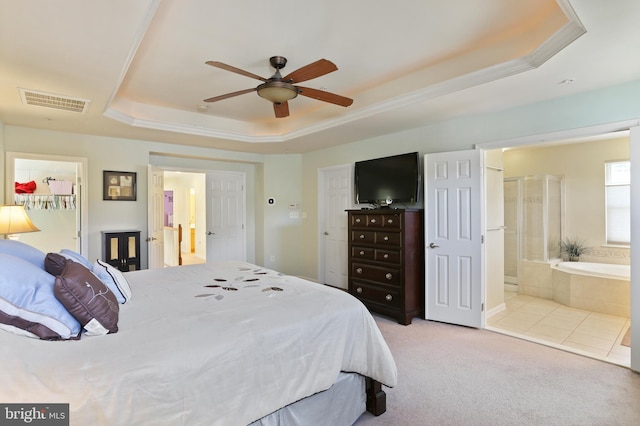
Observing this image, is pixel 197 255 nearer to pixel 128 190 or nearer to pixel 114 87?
pixel 128 190

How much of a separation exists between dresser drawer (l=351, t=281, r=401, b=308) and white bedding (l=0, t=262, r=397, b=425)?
185 centimetres

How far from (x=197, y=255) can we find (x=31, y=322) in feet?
22.0

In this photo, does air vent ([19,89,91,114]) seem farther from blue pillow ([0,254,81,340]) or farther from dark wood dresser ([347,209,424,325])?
dark wood dresser ([347,209,424,325])

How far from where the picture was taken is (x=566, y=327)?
3.72 metres

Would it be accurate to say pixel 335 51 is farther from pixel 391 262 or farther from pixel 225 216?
pixel 225 216

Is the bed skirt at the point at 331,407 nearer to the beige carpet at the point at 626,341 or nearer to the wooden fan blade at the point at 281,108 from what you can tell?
the wooden fan blade at the point at 281,108

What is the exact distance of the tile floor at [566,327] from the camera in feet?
10.3

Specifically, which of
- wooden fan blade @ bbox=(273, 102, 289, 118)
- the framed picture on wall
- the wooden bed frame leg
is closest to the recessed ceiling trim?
the framed picture on wall

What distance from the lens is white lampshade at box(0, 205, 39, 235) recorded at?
10.5ft

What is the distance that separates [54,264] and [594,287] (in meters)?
5.67

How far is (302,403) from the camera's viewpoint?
1.75 meters

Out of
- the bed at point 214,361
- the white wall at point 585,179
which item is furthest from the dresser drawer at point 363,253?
the white wall at point 585,179

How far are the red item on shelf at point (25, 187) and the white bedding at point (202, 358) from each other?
3.37 meters

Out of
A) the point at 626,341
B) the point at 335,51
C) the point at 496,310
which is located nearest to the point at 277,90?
the point at 335,51
